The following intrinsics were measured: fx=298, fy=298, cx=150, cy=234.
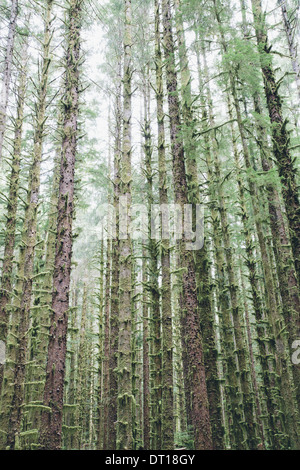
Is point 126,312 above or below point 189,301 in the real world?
below

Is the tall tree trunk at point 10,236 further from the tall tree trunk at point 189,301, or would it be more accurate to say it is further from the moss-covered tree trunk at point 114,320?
the tall tree trunk at point 189,301

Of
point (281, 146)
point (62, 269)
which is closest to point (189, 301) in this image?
point (62, 269)

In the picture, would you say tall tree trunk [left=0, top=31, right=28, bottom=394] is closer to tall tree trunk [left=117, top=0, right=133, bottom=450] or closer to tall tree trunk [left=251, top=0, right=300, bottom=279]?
tall tree trunk [left=117, top=0, right=133, bottom=450]

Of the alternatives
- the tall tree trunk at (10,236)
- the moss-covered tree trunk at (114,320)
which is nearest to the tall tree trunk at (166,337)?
the moss-covered tree trunk at (114,320)

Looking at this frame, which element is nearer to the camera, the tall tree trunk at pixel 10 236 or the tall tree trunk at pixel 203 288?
the tall tree trunk at pixel 203 288

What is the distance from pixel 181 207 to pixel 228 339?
4318 millimetres

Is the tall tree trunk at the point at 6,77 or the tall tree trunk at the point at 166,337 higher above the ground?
the tall tree trunk at the point at 6,77

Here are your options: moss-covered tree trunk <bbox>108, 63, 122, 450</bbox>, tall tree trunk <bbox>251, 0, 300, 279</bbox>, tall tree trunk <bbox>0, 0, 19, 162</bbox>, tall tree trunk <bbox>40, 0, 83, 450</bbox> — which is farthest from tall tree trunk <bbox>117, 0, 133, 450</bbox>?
tall tree trunk <bbox>251, 0, 300, 279</bbox>

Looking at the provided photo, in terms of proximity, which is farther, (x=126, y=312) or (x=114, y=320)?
(x=114, y=320)

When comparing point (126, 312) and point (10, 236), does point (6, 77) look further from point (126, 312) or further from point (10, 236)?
point (126, 312)

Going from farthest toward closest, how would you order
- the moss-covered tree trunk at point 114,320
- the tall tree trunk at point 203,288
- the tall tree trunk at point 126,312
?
the moss-covered tree trunk at point 114,320
the tall tree trunk at point 203,288
the tall tree trunk at point 126,312
